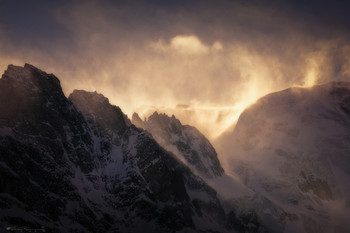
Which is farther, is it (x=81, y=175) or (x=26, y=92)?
(x=26, y=92)

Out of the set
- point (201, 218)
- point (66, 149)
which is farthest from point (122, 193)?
point (201, 218)

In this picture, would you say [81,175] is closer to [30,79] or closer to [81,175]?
[81,175]

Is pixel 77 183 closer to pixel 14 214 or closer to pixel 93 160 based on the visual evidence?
pixel 93 160


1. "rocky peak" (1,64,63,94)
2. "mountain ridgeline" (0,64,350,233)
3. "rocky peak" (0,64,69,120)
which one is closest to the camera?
"mountain ridgeline" (0,64,350,233)

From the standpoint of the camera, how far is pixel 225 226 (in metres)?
184

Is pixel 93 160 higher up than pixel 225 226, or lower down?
higher up

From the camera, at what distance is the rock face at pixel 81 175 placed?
125688mm

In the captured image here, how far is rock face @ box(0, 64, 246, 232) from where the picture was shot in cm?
12569

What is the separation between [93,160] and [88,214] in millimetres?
36126

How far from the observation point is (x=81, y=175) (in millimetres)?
154125

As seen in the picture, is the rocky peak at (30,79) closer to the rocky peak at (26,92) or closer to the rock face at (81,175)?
the rocky peak at (26,92)

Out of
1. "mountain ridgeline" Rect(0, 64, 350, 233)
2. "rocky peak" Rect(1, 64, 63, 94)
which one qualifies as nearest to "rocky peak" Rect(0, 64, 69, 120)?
"rocky peak" Rect(1, 64, 63, 94)

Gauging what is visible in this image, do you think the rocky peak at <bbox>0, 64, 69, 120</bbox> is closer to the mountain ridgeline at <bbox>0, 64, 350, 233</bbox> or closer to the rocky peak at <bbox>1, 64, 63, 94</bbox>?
the rocky peak at <bbox>1, 64, 63, 94</bbox>

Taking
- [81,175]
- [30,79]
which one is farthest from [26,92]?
[81,175]
